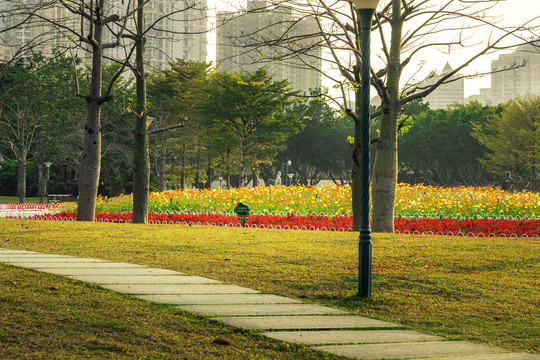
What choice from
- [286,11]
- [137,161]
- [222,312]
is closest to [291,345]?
[222,312]

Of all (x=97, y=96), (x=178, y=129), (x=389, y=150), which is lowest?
(x=389, y=150)

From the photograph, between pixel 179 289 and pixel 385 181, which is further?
pixel 385 181

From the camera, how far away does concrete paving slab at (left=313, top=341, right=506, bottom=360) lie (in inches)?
160

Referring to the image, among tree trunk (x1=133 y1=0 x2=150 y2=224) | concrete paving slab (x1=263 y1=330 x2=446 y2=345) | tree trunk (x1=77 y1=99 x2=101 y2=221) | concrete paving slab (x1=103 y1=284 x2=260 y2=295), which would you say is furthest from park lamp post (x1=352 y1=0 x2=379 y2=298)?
tree trunk (x1=133 y1=0 x2=150 y2=224)

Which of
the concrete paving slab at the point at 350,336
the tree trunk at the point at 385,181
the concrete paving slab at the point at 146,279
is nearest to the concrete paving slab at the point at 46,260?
the concrete paving slab at the point at 146,279

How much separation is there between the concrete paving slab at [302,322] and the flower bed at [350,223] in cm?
940

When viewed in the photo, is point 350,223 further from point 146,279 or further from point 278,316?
point 278,316

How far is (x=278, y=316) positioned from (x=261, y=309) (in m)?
0.27

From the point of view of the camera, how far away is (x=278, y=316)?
16.7 feet

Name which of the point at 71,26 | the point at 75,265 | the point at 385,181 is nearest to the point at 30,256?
the point at 75,265

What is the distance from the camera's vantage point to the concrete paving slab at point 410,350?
13.4 feet

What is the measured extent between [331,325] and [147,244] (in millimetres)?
5402

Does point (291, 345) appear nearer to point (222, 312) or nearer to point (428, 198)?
point (222, 312)

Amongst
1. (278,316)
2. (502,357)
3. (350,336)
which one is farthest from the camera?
(278,316)
